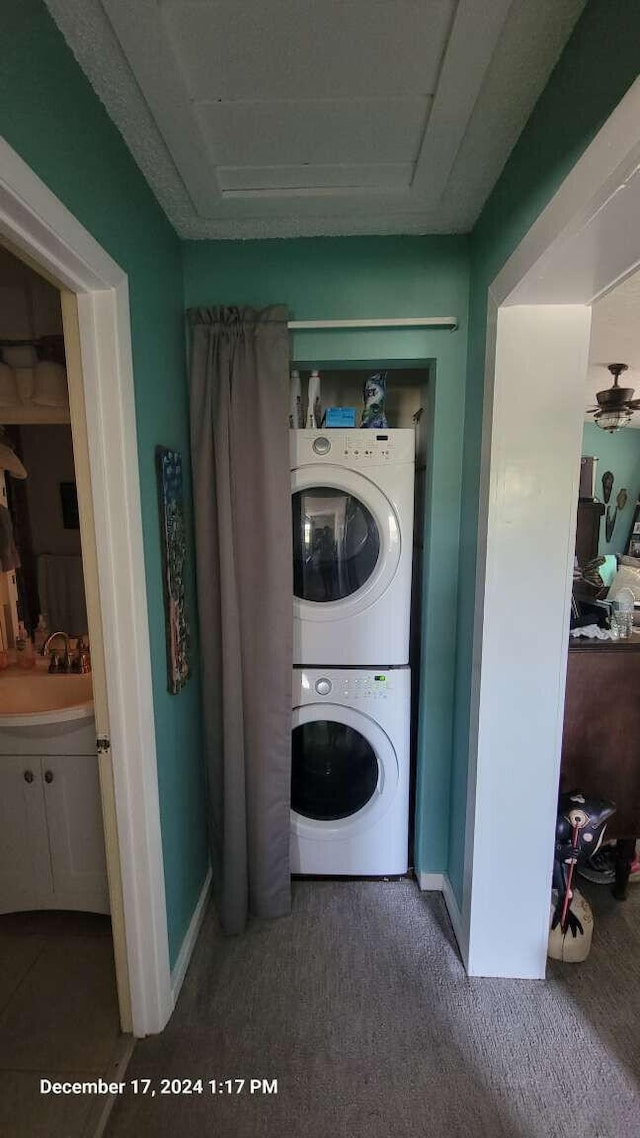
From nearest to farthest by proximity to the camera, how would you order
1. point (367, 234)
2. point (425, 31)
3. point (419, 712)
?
point (425, 31)
point (367, 234)
point (419, 712)

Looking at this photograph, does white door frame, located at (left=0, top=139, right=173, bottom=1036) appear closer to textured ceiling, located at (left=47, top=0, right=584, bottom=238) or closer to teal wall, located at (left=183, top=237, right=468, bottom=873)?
textured ceiling, located at (left=47, top=0, right=584, bottom=238)

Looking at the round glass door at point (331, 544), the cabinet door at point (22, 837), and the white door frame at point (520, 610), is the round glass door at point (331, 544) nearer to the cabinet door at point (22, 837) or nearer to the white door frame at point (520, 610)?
the white door frame at point (520, 610)

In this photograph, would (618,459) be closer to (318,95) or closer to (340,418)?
(340,418)

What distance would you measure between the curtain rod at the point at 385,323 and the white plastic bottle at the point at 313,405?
0.60ft

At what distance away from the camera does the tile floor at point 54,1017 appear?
113cm

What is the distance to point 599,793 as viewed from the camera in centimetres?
164

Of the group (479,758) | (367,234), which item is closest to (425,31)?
(367,234)

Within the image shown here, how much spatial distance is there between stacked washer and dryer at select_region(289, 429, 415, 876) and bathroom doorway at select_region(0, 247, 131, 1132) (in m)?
0.69

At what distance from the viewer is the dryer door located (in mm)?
1558

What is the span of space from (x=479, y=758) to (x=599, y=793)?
2.11ft

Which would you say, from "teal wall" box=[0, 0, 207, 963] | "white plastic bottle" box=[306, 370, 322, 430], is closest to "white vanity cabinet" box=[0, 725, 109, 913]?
"teal wall" box=[0, 0, 207, 963]

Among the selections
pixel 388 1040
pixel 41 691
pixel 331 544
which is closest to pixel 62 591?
pixel 41 691

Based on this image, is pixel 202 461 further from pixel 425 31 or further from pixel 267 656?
pixel 425 31

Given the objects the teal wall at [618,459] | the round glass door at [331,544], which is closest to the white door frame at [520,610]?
the round glass door at [331,544]
